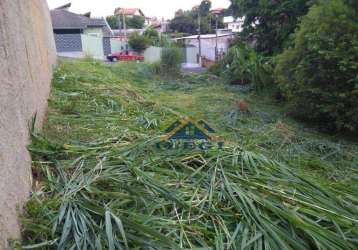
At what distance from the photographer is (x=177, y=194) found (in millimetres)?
2285

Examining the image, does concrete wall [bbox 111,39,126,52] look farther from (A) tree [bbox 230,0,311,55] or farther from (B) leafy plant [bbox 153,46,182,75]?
(A) tree [bbox 230,0,311,55]

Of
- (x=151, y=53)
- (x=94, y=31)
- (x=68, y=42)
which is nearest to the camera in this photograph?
(x=68, y=42)

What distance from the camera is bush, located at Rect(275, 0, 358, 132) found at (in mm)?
4875

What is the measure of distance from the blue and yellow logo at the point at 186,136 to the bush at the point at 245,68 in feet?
19.6

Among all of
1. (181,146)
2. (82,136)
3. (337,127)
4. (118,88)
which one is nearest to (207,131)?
(181,146)

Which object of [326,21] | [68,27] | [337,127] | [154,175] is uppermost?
[68,27]

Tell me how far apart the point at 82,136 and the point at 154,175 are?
4.31 feet

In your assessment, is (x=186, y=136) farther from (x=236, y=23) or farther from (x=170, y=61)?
(x=236, y=23)

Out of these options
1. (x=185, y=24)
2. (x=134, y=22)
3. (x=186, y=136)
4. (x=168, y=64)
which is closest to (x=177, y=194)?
(x=186, y=136)

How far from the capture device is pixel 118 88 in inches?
246

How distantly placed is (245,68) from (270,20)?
239cm

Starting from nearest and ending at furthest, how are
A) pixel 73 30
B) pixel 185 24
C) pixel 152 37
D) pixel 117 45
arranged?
pixel 73 30 < pixel 117 45 < pixel 152 37 < pixel 185 24

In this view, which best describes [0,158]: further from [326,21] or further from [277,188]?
[326,21]

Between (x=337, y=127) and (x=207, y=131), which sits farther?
(x=337, y=127)
